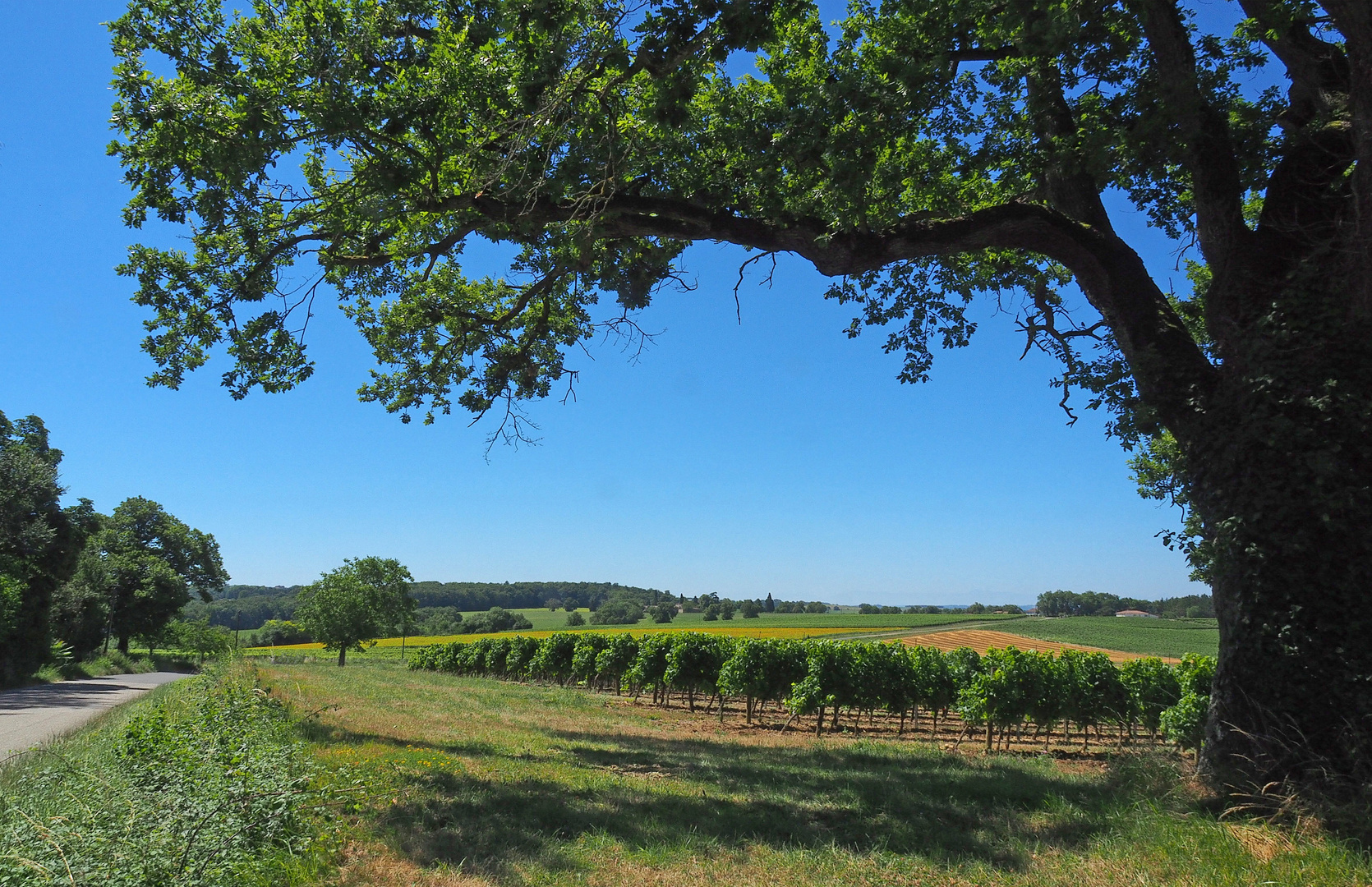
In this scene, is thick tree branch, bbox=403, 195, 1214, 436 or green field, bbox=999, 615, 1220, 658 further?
green field, bbox=999, 615, 1220, 658

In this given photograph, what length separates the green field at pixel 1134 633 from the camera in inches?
1849

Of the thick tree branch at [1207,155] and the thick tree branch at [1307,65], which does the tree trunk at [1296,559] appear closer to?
the thick tree branch at [1207,155]

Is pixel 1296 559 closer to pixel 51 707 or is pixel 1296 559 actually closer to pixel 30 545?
pixel 51 707

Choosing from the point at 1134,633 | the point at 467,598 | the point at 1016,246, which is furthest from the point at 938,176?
the point at 467,598

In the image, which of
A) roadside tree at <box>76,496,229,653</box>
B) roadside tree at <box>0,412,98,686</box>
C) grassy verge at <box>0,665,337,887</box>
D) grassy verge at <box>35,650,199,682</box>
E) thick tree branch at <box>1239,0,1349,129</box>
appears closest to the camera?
grassy verge at <box>0,665,337,887</box>

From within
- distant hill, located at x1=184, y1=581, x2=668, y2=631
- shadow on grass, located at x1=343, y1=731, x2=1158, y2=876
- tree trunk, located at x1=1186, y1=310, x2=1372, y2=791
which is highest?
tree trunk, located at x1=1186, y1=310, x2=1372, y2=791

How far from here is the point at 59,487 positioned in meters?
31.4

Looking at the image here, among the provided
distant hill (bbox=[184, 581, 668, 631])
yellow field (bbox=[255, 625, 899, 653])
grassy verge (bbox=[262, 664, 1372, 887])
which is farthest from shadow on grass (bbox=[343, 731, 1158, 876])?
distant hill (bbox=[184, 581, 668, 631])

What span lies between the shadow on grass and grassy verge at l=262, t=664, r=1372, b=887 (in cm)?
3

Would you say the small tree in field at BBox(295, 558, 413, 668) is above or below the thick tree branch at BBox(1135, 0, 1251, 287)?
below

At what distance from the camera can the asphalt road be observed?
12102 millimetres

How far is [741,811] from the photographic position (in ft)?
23.5

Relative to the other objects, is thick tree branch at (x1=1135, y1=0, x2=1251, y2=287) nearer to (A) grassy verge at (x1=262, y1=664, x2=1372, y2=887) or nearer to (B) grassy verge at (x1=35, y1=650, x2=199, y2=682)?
(A) grassy verge at (x1=262, y1=664, x2=1372, y2=887)

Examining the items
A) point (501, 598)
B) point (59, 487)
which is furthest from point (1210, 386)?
point (501, 598)
